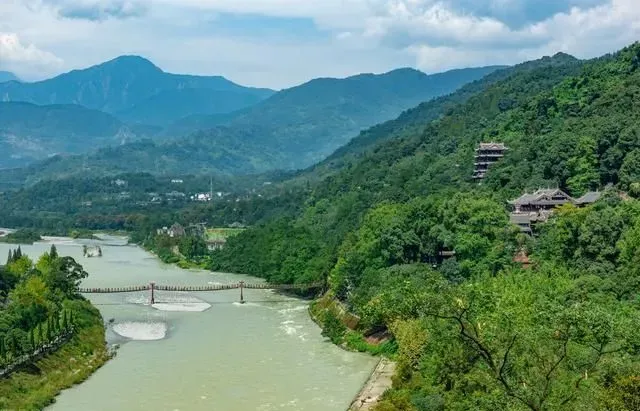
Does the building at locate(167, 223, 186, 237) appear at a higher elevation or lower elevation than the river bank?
lower

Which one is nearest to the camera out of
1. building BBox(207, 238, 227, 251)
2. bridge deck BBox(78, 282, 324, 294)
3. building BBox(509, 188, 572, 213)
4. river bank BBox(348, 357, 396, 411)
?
river bank BBox(348, 357, 396, 411)

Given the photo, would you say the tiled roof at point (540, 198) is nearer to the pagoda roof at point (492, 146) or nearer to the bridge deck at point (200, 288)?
the pagoda roof at point (492, 146)

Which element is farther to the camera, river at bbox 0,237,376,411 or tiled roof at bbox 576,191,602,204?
tiled roof at bbox 576,191,602,204

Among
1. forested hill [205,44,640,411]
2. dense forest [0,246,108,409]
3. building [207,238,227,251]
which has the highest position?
forested hill [205,44,640,411]

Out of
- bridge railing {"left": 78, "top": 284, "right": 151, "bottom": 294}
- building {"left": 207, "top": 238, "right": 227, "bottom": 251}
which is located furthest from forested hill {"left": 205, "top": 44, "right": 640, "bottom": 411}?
bridge railing {"left": 78, "top": 284, "right": 151, "bottom": 294}

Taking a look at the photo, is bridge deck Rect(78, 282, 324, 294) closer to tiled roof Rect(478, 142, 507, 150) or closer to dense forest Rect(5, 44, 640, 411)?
dense forest Rect(5, 44, 640, 411)

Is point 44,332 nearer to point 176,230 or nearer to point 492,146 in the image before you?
point 492,146
